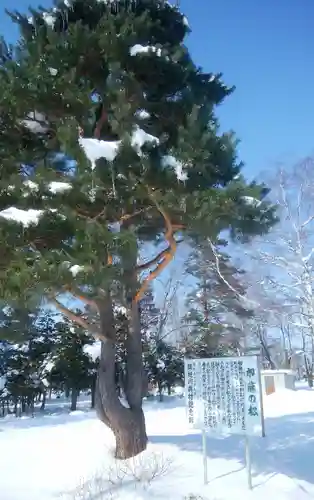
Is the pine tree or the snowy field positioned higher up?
the pine tree

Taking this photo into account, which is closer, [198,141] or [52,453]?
[198,141]

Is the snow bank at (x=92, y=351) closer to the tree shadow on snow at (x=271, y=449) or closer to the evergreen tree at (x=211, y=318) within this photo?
the evergreen tree at (x=211, y=318)

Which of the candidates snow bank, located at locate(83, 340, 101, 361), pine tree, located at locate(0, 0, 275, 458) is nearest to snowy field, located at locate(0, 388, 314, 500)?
pine tree, located at locate(0, 0, 275, 458)

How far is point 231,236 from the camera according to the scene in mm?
7250

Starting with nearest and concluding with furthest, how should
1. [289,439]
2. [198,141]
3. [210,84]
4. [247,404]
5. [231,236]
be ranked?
[198,141] → [247,404] → [231,236] → [210,84] → [289,439]

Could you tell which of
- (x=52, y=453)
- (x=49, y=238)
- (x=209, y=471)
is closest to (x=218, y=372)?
(x=209, y=471)

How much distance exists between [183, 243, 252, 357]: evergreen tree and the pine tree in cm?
1506

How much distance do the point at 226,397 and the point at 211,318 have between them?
18.6m

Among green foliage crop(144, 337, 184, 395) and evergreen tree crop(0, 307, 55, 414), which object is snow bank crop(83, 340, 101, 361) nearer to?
evergreen tree crop(0, 307, 55, 414)

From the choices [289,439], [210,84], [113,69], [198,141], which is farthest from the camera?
[289,439]

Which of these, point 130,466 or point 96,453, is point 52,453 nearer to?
point 96,453

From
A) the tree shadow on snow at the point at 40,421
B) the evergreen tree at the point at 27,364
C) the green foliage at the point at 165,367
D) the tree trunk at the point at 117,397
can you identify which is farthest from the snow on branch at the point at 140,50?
the green foliage at the point at 165,367

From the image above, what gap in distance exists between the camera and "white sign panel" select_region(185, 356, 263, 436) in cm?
596

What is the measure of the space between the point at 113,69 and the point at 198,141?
198 centimetres
